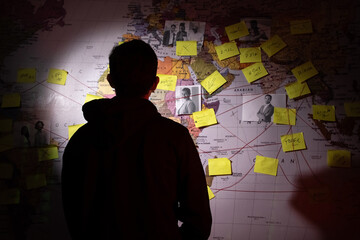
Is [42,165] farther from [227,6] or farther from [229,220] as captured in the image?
[227,6]

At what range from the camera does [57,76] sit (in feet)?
4.92

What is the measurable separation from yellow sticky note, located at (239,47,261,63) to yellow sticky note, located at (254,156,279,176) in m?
0.51

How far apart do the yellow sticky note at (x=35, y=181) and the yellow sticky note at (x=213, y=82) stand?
99 cm

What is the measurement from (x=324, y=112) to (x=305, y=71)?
0.23 metres

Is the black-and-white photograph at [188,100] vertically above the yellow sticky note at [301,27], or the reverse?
the yellow sticky note at [301,27]

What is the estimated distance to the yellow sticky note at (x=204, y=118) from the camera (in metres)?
1.45

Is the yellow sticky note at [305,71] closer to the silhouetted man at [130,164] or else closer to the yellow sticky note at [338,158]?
the yellow sticky note at [338,158]

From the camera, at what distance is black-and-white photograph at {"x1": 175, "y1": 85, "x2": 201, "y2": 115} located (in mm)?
1464

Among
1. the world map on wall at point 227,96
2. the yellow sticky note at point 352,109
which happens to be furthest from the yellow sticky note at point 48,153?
the yellow sticky note at point 352,109

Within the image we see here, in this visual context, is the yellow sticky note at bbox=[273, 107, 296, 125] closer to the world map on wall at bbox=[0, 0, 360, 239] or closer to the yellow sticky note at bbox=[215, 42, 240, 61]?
the world map on wall at bbox=[0, 0, 360, 239]

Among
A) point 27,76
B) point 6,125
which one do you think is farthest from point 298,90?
point 6,125

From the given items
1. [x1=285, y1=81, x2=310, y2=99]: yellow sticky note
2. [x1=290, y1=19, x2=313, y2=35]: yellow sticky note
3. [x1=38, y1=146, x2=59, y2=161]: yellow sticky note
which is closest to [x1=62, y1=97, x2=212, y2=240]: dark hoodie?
[x1=38, y1=146, x2=59, y2=161]: yellow sticky note

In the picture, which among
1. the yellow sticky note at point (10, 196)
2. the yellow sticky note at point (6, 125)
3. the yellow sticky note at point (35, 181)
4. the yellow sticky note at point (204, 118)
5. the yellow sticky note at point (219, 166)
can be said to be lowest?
the yellow sticky note at point (10, 196)

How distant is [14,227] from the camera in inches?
58.4
